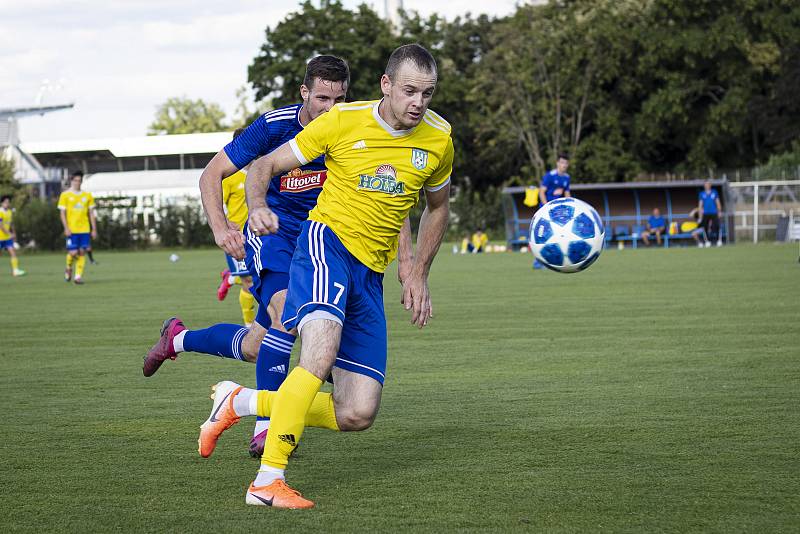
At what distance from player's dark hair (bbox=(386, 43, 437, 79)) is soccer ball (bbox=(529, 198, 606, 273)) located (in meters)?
4.20

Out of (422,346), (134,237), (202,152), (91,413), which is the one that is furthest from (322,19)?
(91,413)

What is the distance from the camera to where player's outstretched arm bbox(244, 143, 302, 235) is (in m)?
4.73

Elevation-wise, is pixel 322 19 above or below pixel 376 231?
above

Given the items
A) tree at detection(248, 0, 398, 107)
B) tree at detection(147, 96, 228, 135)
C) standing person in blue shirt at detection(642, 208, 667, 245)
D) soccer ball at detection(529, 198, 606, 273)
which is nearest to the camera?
soccer ball at detection(529, 198, 606, 273)

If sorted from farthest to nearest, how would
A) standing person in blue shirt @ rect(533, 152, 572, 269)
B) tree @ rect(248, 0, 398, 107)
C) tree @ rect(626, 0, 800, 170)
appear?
tree @ rect(248, 0, 398, 107), tree @ rect(626, 0, 800, 170), standing person in blue shirt @ rect(533, 152, 572, 269)

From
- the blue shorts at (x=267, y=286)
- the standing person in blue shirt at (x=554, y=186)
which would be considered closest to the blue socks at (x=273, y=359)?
the blue shorts at (x=267, y=286)

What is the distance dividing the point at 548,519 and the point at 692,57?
46614 mm

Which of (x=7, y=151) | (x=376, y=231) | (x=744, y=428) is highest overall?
(x=7, y=151)

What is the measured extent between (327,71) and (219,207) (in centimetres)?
107

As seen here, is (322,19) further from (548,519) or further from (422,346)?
(548,519)

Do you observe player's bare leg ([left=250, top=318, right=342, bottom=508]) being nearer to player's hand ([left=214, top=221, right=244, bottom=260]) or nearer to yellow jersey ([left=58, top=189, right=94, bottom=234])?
player's hand ([left=214, top=221, right=244, bottom=260])

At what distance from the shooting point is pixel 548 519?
4371mm

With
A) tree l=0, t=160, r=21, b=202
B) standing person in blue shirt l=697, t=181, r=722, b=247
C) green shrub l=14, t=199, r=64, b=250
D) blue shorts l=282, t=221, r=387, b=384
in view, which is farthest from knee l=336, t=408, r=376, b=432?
tree l=0, t=160, r=21, b=202

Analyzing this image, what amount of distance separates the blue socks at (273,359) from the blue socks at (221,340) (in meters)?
0.73
